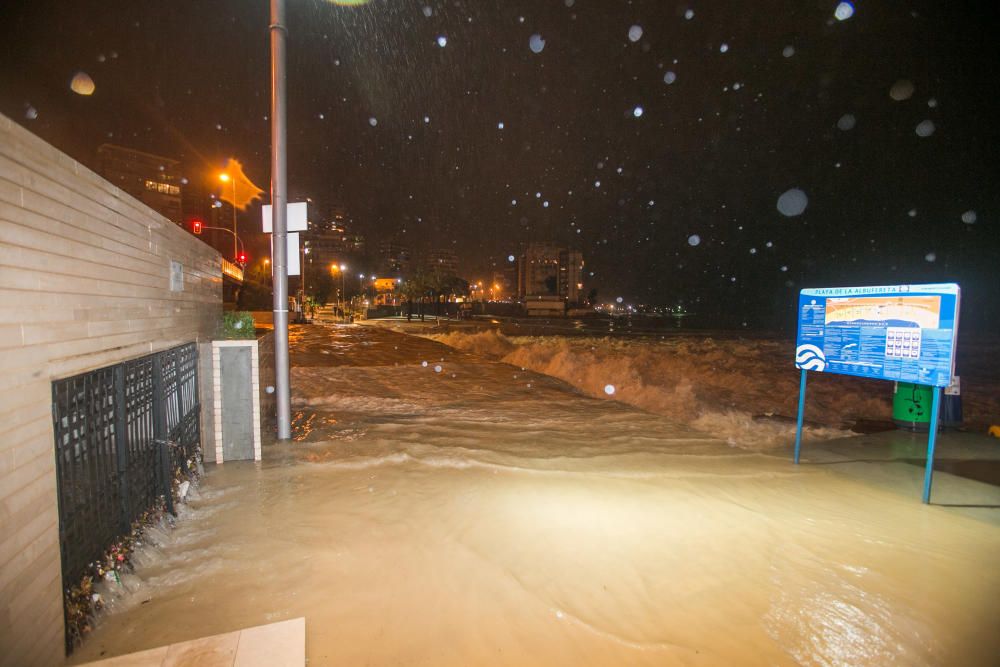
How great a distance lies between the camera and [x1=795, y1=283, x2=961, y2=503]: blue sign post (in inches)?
210

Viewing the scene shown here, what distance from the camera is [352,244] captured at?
155 meters

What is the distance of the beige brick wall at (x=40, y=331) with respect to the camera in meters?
2.42

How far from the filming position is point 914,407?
914 centimetres

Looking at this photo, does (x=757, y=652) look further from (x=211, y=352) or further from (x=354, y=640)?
(x=211, y=352)

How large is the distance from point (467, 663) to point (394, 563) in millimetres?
1354

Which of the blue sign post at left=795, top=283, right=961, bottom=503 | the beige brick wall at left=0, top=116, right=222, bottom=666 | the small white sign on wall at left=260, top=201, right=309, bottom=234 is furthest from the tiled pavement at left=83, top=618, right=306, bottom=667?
the blue sign post at left=795, top=283, right=961, bottom=503

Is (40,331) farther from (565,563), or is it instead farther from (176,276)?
(565,563)

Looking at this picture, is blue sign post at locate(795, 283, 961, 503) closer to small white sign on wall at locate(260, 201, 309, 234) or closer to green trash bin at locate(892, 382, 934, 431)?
green trash bin at locate(892, 382, 934, 431)

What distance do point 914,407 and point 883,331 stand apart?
192 inches

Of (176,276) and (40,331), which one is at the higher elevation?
(176,276)

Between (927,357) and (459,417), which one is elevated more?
(927,357)

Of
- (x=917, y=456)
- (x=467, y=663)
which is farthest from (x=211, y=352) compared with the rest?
(x=917, y=456)

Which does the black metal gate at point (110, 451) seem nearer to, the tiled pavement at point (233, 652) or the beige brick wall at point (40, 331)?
the beige brick wall at point (40, 331)

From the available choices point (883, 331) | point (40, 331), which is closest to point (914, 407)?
point (883, 331)
